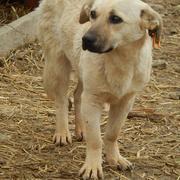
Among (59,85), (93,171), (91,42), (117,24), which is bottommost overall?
(93,171)

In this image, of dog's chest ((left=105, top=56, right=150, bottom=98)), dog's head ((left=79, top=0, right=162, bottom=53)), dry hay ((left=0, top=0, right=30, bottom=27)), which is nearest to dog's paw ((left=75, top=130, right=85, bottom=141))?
dog's chest ((left=105, top=56, right=150, bottom=98))

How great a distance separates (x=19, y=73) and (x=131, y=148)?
2.48 m

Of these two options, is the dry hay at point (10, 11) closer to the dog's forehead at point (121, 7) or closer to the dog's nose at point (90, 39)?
the dog's forehead at point (121, 7)

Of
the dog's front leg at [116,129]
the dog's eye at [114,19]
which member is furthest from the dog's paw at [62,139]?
the dog's eye at [114,19]

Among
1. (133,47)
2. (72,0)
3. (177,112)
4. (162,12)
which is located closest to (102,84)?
(133,47)

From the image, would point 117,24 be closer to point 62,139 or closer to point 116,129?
point 116,129

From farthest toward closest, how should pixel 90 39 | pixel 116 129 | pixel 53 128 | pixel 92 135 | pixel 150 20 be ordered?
pixel 53 128 < pixel 116 129 < pixel 92 135 < pixel 150 20 < pixel 90 39

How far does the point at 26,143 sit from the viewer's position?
603cm

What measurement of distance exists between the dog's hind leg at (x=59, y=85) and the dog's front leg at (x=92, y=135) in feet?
2.56

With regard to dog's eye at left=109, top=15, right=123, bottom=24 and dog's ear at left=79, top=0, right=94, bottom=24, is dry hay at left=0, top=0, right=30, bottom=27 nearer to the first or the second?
dog's ear at left=79, top=0, right=94, bottom=24

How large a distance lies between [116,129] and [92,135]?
0.31m

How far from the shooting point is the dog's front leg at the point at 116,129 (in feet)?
17.5

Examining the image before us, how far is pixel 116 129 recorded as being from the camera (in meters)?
5.39

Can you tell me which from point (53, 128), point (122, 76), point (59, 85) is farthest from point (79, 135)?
point (122, 76)
